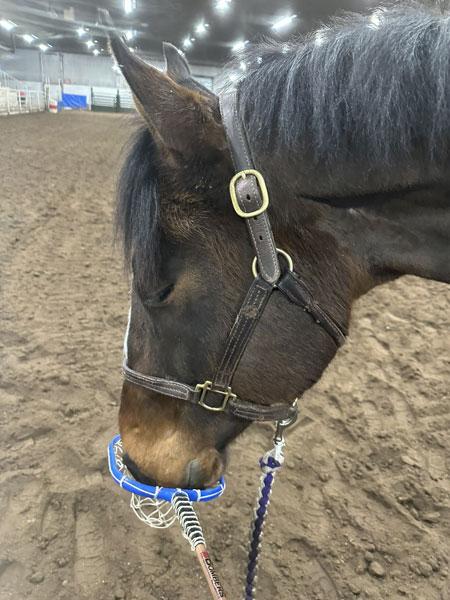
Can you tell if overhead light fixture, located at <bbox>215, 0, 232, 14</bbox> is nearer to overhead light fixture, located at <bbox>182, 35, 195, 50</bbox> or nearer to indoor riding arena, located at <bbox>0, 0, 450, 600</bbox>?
overhead light fixture, located at <bbox>182, 35, 195, 50</bbox>

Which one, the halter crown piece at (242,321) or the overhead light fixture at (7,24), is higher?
the overhead light fixture at (7,24)

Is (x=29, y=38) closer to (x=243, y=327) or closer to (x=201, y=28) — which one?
(x=201, y=28)

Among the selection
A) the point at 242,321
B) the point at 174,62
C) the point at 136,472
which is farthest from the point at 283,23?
the point at 136,472

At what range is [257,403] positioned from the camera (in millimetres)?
1641

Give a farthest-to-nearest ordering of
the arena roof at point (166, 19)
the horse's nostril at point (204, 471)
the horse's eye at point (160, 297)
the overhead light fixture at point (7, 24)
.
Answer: the overhead light fixture at point (7, 24), the arena roof at point (166, 19), the horse's nostril at point (204, 471), the horse's eye at point (160, 297)

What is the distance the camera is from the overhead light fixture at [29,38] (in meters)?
40.4

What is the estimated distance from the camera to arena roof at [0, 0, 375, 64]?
2520 cm

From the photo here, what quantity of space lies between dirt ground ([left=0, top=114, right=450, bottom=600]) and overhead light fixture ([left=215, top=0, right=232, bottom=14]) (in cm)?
2646

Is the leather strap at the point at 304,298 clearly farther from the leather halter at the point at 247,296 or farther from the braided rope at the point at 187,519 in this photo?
the braided rope at the point at 187,519

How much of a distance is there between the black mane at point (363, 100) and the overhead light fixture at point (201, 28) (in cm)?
3618

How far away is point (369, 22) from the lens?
153cm

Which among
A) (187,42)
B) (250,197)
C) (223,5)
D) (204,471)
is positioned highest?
(187,42)

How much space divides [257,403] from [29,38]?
167 feet

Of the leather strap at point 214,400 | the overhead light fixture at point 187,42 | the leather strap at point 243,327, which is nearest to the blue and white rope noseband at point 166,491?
the leather strap at point 214,400
